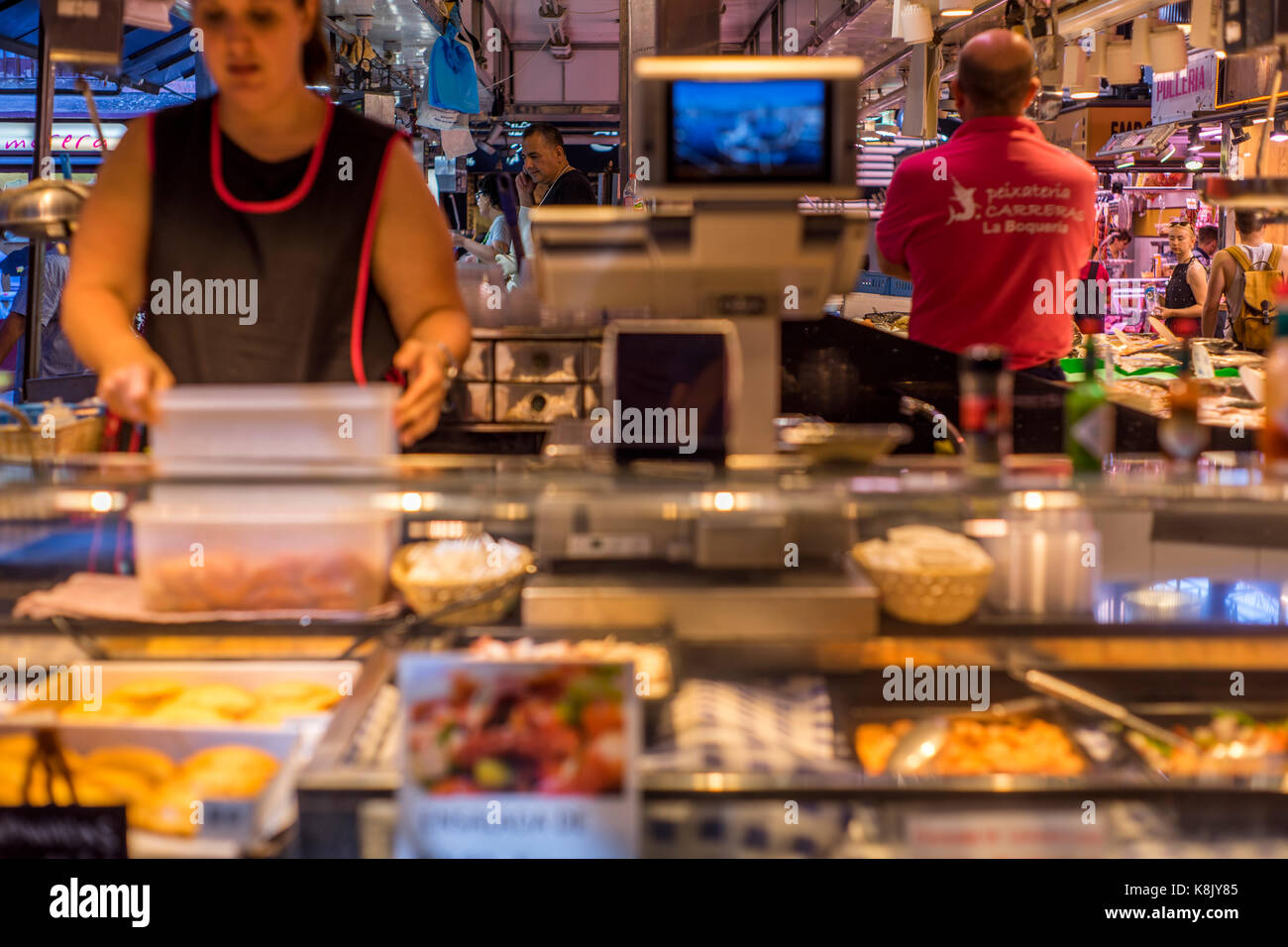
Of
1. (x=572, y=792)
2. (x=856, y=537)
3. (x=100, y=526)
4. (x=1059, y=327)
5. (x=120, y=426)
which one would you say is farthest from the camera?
(x=1059, y=327)

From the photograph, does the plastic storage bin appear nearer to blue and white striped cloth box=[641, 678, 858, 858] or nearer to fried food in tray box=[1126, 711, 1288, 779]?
fried food in tray box=[1126, 711, 1288, 779]

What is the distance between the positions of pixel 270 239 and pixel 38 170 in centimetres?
212

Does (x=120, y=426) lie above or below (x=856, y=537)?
above

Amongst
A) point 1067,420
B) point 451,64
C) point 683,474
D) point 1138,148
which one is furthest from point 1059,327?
point 1138,148

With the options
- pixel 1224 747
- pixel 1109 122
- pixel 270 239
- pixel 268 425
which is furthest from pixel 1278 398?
pixel 1109 122

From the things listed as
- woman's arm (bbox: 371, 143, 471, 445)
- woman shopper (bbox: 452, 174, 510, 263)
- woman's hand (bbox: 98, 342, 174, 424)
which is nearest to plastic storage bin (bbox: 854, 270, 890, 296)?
woman shopper (bbox: 452, 174, 510, 263)

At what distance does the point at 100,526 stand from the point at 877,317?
236 inches

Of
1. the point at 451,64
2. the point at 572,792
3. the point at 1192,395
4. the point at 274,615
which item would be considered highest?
the point at 451,64

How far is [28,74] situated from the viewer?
932 centimetres

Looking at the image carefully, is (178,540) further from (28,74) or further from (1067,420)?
(28,74)

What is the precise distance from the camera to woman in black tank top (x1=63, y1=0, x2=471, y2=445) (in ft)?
6.97

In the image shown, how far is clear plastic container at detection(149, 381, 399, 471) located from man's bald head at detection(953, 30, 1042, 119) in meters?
2.37

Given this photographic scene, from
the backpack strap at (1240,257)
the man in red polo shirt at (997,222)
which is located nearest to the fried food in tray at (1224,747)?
the man in red polo shirt at (997,222)

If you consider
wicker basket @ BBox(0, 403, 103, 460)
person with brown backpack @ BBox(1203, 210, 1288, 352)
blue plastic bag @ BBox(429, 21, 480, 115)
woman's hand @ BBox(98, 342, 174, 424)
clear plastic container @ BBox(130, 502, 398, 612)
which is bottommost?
clear plastic container @ BBox(130, 502, 398, 612)
